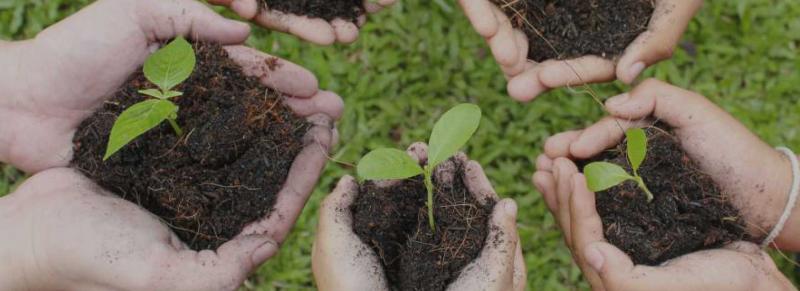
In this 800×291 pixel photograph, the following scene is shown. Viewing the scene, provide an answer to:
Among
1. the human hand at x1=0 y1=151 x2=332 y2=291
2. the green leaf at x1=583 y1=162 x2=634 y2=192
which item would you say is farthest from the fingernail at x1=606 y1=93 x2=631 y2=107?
the human hand at x1=0 y1=151 x2=332 y2=291

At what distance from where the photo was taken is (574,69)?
2125mm

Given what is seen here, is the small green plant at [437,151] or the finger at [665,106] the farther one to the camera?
the finger at [665,106]

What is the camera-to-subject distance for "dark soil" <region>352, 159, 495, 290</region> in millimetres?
1636

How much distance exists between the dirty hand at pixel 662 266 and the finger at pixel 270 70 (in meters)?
0.82

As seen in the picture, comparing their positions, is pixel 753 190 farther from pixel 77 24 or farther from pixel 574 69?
pixel 77 24

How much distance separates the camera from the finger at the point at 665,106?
6.31ft

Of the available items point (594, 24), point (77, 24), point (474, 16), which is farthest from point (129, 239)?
point (594, 24)

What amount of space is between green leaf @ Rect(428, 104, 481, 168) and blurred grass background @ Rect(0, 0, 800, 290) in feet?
3.59

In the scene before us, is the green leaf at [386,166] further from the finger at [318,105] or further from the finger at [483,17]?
the finger at [483,17]

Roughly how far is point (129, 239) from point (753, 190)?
1.59 meters

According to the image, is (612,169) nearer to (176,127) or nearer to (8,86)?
(176,127)

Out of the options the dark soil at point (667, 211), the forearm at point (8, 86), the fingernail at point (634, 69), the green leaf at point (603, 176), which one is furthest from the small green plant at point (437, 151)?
the forearm at point (8, 86)

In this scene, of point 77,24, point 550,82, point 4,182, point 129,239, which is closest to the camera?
point 129,239

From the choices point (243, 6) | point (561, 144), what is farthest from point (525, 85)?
point (243, 6)
